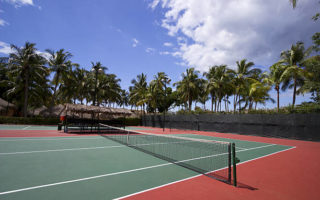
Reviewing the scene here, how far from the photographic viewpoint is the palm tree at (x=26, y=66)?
29.0 metres

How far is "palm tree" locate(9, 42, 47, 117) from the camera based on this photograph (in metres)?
29.0

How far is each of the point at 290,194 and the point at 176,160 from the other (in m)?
3.68

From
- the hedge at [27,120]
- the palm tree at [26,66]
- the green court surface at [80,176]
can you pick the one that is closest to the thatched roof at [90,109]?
the hedge at [27,120]

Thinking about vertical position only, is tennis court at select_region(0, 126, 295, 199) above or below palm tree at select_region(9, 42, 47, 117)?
below

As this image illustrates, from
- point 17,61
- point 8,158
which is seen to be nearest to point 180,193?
point 8,158

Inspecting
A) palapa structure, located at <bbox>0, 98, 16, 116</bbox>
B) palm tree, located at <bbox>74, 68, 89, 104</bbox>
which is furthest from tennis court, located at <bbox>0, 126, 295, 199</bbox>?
palapa structure, located at <bbox>0, 98, 16, 116</bbox>

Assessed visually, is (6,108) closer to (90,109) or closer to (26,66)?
(26,66)

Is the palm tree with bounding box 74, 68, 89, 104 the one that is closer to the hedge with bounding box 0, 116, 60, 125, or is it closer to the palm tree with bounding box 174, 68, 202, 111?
the hedge with bounding box 0, 116, 60, 125

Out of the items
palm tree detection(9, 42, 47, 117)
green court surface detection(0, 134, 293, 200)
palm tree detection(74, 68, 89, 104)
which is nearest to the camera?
green court surface detection(0, 134, 293, 200)

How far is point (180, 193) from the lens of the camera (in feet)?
12.8

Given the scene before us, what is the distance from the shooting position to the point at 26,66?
97.1 feet

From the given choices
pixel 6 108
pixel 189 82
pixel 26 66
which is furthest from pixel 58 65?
pixel 189 82

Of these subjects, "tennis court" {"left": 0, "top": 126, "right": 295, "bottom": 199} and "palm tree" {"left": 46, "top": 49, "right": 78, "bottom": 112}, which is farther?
"palm tree" {"left": 46, "top": 49, "right": 78, "bottom": 112}

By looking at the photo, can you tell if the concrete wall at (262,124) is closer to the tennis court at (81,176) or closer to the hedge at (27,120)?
the tennis court at (81,176)
